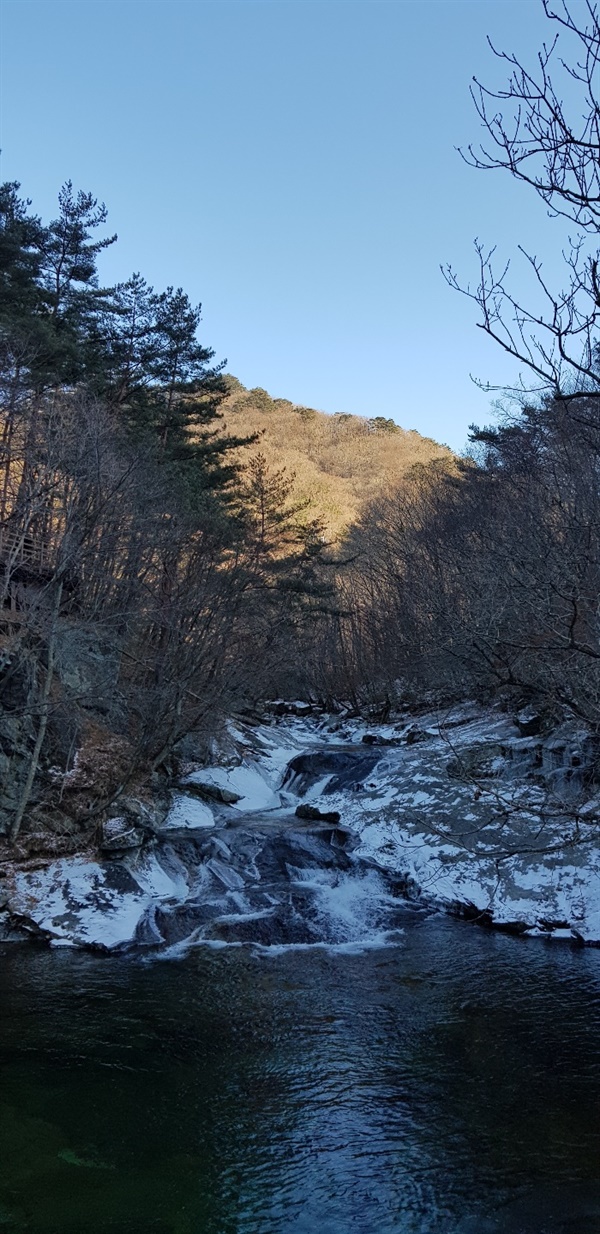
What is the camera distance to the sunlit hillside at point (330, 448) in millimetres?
59281

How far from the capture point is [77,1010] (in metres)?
7.73

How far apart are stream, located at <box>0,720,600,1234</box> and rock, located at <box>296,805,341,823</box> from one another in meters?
3.81

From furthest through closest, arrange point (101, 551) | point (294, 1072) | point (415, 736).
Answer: point (415, 736)
point (101, 551)
point (294, 1072)

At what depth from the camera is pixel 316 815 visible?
15.6m

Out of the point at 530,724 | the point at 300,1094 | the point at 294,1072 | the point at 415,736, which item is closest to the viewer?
the point at 300,1094

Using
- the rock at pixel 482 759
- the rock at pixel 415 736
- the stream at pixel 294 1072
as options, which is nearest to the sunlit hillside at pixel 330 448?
the rock at pixel 415 736

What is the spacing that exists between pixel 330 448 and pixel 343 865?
71.9m

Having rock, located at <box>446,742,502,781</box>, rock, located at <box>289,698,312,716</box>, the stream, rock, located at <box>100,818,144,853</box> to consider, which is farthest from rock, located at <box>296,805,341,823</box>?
rock, located at <box>289,698,312,716</box>

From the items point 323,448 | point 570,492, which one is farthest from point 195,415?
point 323,448

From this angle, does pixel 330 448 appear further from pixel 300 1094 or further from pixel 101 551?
pixel 300 1094

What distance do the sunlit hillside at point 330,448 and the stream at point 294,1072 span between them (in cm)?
4212

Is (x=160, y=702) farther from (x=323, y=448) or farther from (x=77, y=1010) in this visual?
(x=323, y=448)

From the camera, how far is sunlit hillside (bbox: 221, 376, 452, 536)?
59.3 m

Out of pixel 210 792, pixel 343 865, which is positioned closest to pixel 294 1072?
pixel 343 865
